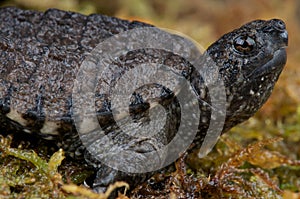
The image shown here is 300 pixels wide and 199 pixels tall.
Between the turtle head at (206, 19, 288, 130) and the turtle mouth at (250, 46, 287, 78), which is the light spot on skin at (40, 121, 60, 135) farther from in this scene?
the turtle mouth at (250, 46, 287, 78)

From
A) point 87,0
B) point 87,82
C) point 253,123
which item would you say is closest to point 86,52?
point 87,82

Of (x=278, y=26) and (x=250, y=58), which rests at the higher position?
(x=278, y=26)

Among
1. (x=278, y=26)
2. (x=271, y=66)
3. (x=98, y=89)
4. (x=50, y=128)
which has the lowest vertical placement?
(x=50, y=128)

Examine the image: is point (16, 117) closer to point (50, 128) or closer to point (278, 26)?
point (50, 128)

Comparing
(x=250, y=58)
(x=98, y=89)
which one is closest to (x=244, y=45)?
(x=250, y=58)

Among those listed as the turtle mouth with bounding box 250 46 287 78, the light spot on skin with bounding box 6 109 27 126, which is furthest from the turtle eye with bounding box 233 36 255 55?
the light spot on skin with bounding box 6 109 27 126

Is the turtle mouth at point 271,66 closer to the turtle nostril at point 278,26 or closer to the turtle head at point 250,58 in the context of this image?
the turtle head at point 250,58

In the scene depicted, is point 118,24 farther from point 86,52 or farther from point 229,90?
point 229,90
